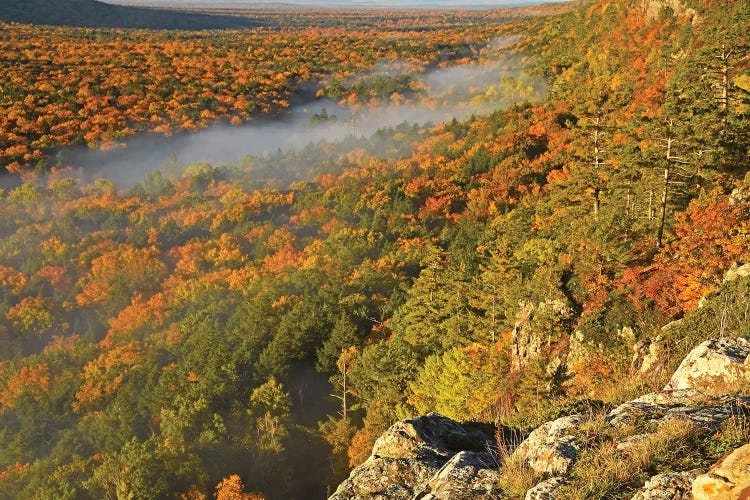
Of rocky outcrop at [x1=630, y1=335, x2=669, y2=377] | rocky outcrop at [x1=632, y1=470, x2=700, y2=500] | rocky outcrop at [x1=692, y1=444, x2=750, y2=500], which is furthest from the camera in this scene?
rocky outcrop at [x1=630, y1=335, x2=669, y2=377]

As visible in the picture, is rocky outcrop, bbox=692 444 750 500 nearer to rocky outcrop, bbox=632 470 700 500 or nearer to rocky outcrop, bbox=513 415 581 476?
rocky outcrop, bbox=632 470 700 500

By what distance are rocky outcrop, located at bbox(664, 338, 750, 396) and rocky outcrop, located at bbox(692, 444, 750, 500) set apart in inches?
170

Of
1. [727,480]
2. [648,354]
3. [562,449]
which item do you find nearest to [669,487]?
[727,480]

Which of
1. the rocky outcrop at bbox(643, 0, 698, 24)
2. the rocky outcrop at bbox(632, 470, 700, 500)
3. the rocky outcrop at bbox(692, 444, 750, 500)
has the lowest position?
the rocky outcrop at bbox(632, 470, 700, 500)

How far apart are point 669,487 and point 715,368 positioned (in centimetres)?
501

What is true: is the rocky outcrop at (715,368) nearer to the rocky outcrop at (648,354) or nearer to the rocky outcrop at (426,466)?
the rocky outcrop at (426,466)

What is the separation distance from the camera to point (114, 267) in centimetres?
8806

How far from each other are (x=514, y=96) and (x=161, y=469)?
367 feet

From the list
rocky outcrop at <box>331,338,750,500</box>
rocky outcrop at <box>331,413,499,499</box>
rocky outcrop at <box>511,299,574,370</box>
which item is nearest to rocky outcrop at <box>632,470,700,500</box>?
rocky outcrop at <box>331,338,750,500</box>

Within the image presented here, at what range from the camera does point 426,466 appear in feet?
35.6

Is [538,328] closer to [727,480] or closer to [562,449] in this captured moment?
[562,449]

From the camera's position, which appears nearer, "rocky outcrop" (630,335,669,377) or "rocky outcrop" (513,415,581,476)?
"rocky outcrop" (513,415,581,476)

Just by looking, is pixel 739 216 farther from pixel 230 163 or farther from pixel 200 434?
pixel 230 163

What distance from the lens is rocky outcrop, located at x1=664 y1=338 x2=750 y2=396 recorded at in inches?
403
